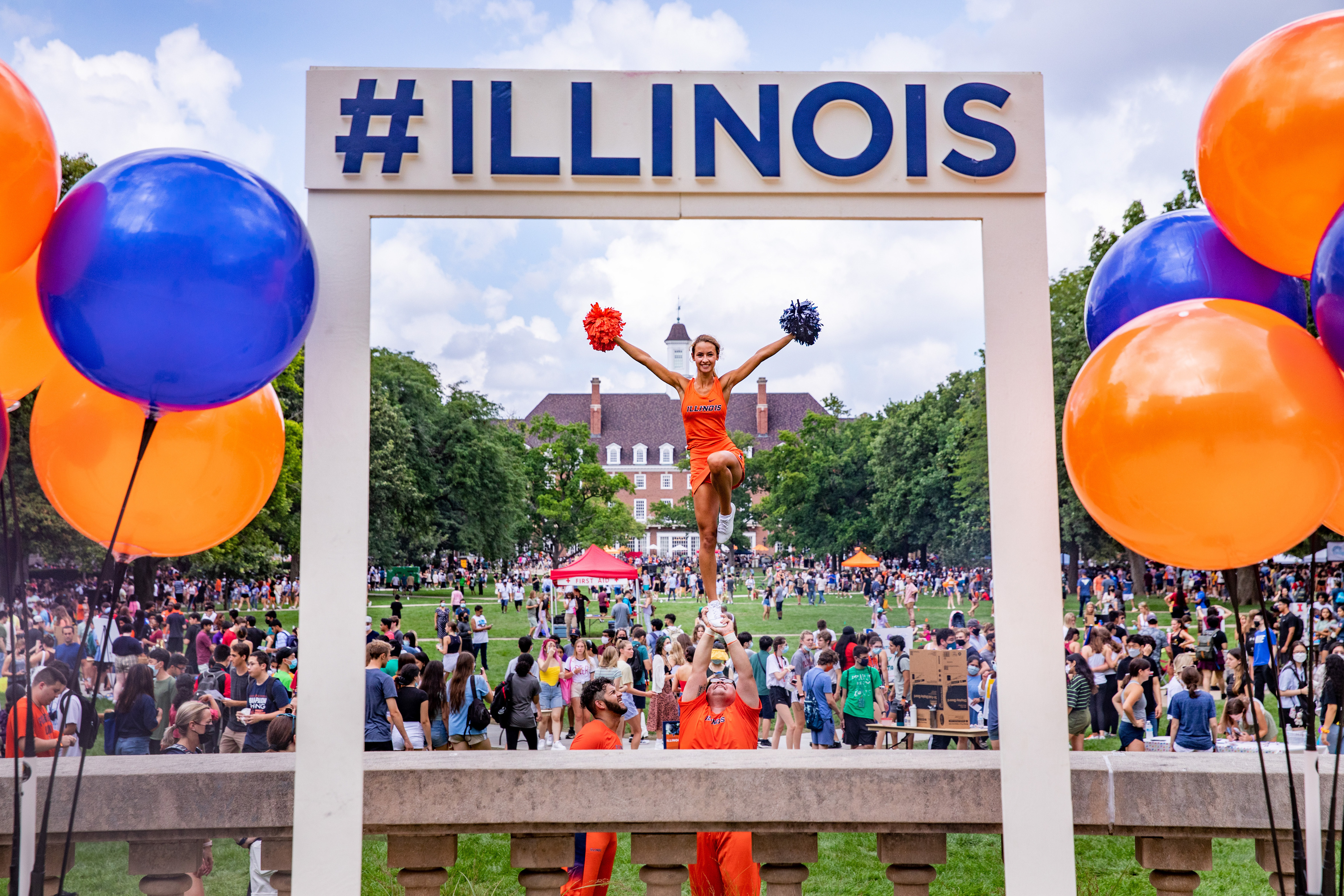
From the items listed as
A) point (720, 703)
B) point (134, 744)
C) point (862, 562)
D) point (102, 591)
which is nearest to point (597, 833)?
point (720, 703)

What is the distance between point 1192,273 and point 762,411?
9200 cm

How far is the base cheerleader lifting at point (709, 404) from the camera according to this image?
17.8 ft

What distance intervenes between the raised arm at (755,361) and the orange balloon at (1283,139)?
2.34m

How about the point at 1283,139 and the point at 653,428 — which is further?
the point at 653,428

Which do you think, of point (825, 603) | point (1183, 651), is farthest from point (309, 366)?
point (825, 603)

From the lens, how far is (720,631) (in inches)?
222

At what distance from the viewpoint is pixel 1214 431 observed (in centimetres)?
312

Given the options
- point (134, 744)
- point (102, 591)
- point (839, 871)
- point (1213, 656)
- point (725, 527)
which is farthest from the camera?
point (1213, 656)

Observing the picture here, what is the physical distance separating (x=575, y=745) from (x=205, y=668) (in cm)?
944

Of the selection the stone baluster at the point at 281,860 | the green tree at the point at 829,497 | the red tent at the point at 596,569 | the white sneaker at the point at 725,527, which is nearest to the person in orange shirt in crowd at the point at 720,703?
the white sneaker at the point at 725,527

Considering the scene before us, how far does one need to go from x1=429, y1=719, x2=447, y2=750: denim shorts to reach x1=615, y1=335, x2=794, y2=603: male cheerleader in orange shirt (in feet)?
18.4

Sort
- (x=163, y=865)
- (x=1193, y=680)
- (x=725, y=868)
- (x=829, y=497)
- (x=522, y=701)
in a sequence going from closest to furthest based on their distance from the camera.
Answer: (x=163, y=865), (x=725, y=868), (x=1193, y=680), (x=522, y=701), (x=829, y=497)

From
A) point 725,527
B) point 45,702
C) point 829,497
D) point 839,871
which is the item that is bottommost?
→ point 839,871

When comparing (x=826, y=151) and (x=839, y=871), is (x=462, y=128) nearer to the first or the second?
(x=826, y=151)
